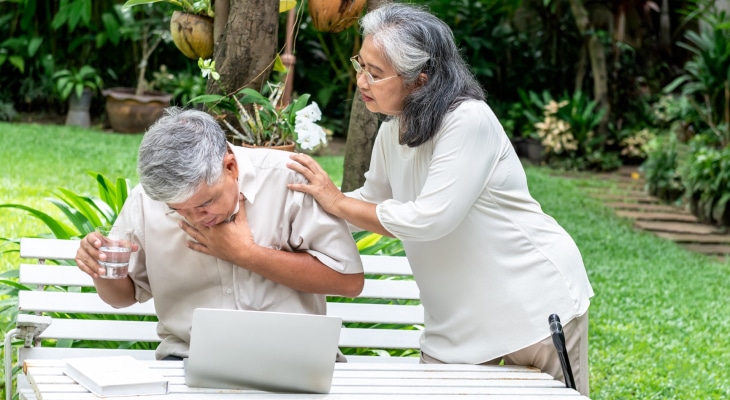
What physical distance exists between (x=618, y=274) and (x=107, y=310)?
4.27m

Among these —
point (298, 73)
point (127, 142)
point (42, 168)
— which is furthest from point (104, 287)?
point (298, 73)

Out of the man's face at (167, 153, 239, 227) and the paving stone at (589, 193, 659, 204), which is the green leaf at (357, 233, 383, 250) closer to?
the man's face at (167, 153, 239, 227)

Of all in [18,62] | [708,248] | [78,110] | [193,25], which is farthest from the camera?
[78,110]

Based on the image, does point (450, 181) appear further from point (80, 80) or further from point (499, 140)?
point (80, 80)

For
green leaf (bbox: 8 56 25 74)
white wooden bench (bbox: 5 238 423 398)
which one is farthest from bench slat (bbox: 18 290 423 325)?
green leaf (bbox: 8 56 25 74)

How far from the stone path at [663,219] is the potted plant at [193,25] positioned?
549 cm

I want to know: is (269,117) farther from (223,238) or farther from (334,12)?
(223,238)

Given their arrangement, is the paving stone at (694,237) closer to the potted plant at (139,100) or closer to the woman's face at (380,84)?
the potted plant at (139,100)

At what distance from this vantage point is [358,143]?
4195 mm

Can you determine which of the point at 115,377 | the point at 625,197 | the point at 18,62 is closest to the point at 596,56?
the point at 625,197

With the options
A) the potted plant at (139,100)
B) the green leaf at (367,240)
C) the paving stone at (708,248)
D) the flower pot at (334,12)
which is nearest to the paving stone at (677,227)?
the paving stone at (708,248)

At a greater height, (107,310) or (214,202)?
(214,202)

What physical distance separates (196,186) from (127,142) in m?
7.35

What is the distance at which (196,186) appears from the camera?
231 cm
